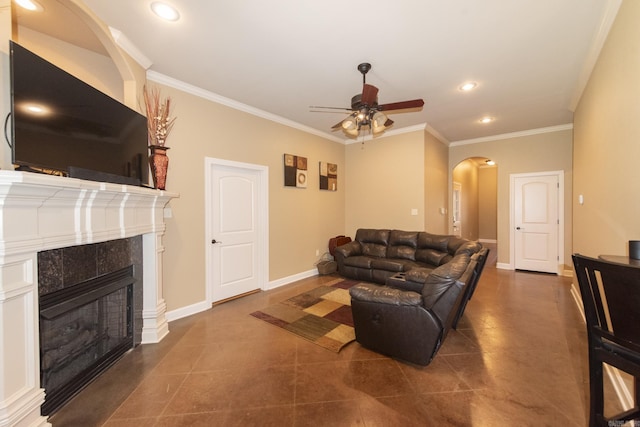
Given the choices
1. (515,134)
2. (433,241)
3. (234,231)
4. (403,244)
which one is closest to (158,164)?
(234,231)

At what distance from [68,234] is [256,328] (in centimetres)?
198

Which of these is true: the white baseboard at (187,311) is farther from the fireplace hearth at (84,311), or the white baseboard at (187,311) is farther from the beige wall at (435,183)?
the beige wall at (435,183)

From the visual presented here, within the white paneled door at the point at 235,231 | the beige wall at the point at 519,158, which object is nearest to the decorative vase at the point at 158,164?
the white paneled door at the point at 235,231

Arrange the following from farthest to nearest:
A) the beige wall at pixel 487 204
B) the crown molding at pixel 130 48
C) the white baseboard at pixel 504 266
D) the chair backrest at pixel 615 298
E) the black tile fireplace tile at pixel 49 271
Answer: the beige wall at pixel 487 204, the white baseboard at pixel 504 266, the crown molding at pixel 130 48, the black tile fireplace tile at pixel 49 271, the chair backrest at pixel 615 298

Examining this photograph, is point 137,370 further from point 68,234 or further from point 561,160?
point 561,160

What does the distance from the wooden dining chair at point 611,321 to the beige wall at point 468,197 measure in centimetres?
690

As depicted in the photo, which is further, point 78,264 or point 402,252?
point 402,252

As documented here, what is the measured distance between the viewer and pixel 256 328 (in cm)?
301

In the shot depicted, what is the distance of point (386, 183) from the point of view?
5598 mm

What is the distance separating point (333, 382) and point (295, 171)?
355cm

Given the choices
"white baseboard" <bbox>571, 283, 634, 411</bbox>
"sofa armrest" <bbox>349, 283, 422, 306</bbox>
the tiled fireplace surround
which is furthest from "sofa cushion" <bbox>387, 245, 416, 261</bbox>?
the tiled fireplace surround

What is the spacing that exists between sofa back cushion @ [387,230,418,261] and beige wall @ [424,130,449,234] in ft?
1.61

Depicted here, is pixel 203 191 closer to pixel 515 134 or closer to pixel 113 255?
pixel 113 255

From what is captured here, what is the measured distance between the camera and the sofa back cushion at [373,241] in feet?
16.8
